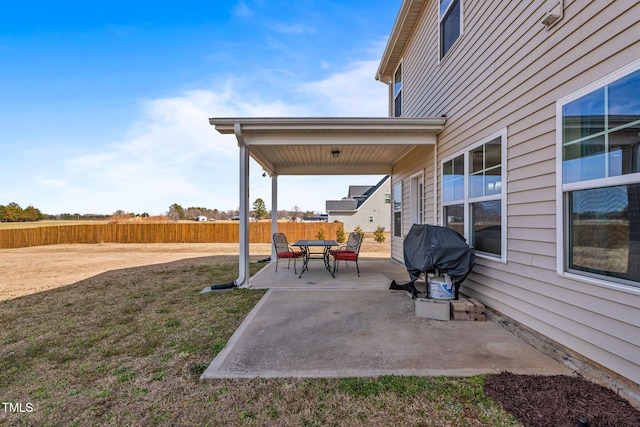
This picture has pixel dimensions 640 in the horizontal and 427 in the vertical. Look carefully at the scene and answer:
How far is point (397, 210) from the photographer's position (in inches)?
308

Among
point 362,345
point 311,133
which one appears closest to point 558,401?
point 362,345

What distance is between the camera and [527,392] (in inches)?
75.0

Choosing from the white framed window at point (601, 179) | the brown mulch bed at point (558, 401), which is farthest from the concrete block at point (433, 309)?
the white framed window at point (601, 179)

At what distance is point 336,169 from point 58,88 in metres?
10.2

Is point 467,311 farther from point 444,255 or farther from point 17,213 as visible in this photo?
point 17,213

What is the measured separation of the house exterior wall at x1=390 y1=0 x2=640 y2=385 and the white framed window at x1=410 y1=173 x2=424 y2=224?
6.43 feet

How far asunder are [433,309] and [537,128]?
221cm

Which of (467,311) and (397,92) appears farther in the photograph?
(397,92)

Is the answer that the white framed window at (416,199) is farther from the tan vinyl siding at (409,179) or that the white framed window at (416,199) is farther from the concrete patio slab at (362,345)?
the concrete patio slab at (362,345)

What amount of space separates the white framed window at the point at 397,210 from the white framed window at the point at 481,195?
292cm

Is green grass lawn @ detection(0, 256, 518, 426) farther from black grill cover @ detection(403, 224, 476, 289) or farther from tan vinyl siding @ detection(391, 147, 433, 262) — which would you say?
tan vinyl siding @ detection(391, 147, 433, 262)

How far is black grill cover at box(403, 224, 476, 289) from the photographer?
11.2 ft

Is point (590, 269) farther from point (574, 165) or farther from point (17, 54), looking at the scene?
point (17, 54)

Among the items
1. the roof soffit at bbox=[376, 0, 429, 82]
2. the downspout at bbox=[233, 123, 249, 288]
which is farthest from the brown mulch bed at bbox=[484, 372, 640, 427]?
the roof soffit at bbox=[376, 0, 429, 82]
